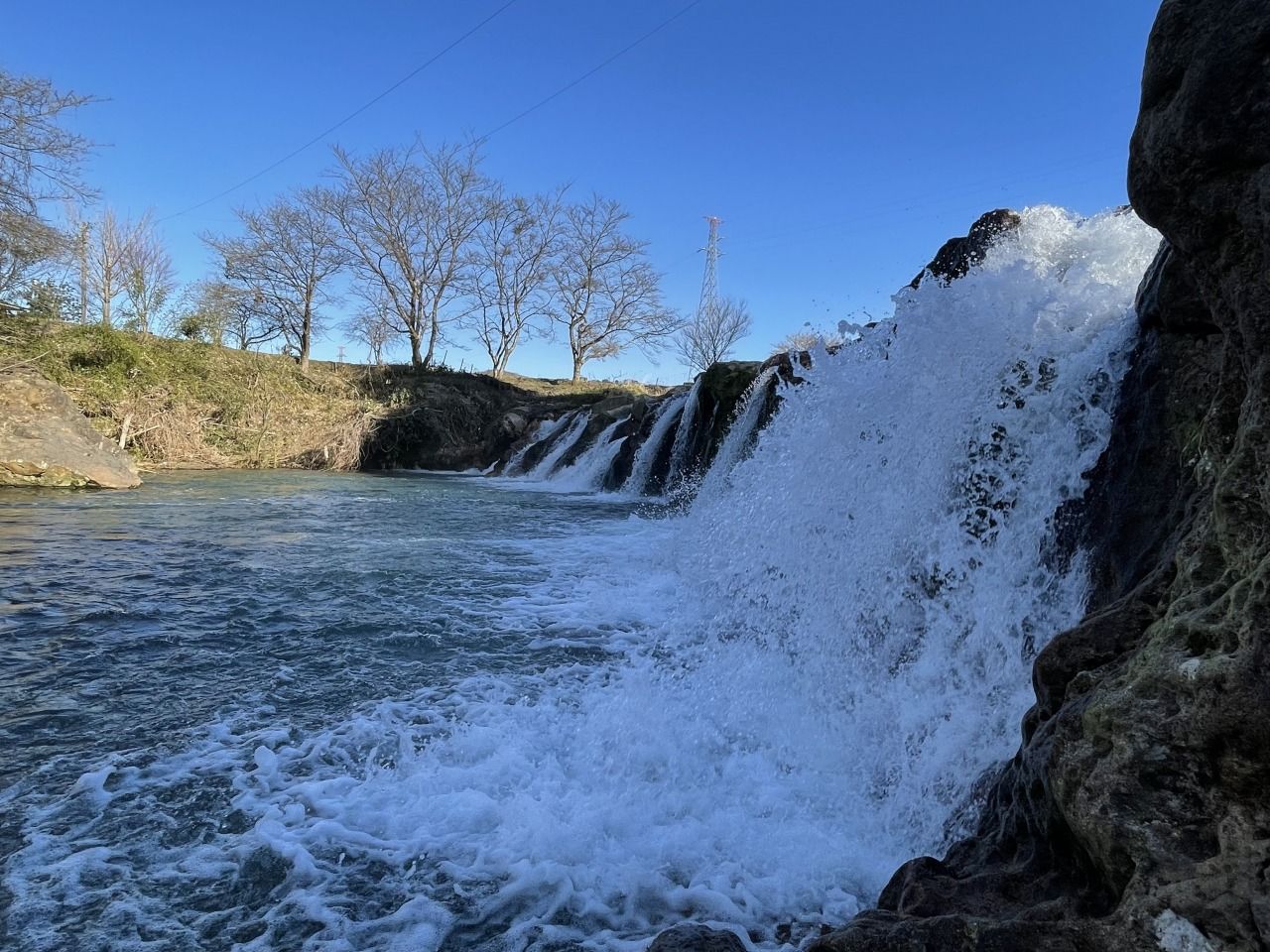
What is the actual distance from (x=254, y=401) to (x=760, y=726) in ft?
63.2

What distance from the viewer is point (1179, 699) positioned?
1400mm

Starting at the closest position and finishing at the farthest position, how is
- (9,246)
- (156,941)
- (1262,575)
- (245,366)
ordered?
1. (1262,575)
2. (156,941)
3. (9,246)
4. (245,366)

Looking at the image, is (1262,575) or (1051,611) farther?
(1051,611)

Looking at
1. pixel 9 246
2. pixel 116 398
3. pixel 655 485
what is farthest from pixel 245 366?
pixel 655 485

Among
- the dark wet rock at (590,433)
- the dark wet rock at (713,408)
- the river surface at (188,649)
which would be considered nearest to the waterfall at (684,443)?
the dark wet rock at (713,408)

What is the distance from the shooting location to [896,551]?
4012 mm

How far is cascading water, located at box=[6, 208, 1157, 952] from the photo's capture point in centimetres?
216

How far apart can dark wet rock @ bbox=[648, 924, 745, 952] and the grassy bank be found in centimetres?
1464

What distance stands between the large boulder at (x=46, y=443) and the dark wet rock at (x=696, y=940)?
529 inches

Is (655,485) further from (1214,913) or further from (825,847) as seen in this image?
(1214,913)

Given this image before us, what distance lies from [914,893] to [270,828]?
7.17 ft

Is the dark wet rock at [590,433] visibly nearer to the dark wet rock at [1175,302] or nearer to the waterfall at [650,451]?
the waterfall at [650,451]

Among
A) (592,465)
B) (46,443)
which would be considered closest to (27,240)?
(46,443)

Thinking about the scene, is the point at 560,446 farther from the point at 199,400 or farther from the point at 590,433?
the point at 199,400
